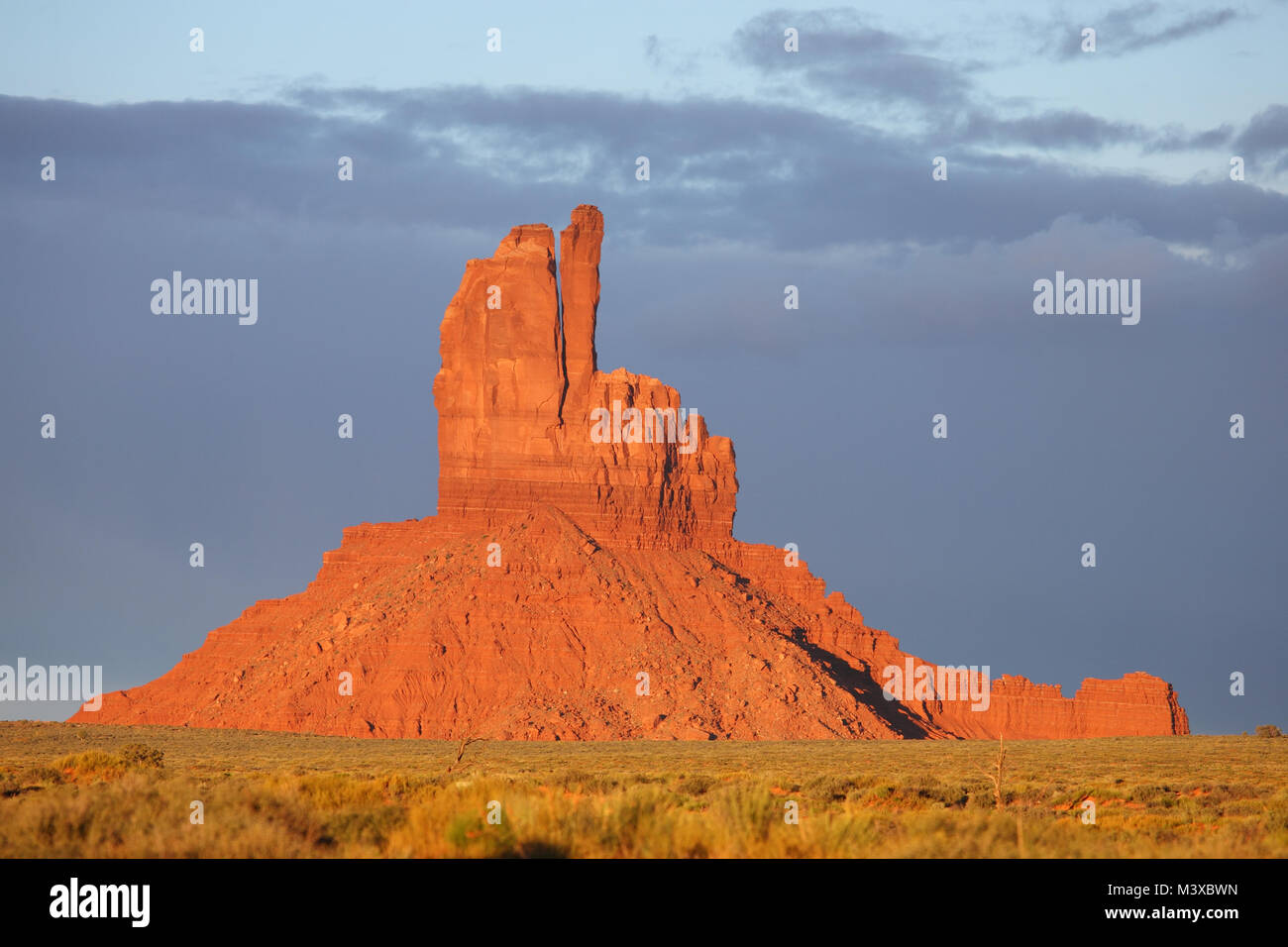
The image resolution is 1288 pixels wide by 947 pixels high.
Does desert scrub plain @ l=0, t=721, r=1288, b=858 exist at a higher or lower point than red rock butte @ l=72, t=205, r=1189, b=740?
lower

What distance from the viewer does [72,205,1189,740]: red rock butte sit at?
90500mm

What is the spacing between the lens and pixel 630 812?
19688 millimetres

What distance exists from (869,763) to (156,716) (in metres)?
58.2

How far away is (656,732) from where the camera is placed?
86125 millimetres

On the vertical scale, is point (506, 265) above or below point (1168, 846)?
above

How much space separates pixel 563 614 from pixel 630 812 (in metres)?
79.5

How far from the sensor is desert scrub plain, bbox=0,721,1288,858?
59.4ft

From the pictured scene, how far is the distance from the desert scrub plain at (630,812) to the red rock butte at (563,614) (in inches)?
1379

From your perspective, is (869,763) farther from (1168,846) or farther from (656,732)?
(1168,846)

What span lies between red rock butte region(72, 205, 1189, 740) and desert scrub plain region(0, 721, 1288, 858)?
35.0 metres

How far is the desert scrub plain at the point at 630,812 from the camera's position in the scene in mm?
18094

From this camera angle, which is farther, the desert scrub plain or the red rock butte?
the red rock butte

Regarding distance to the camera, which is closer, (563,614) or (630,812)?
(630,812)
